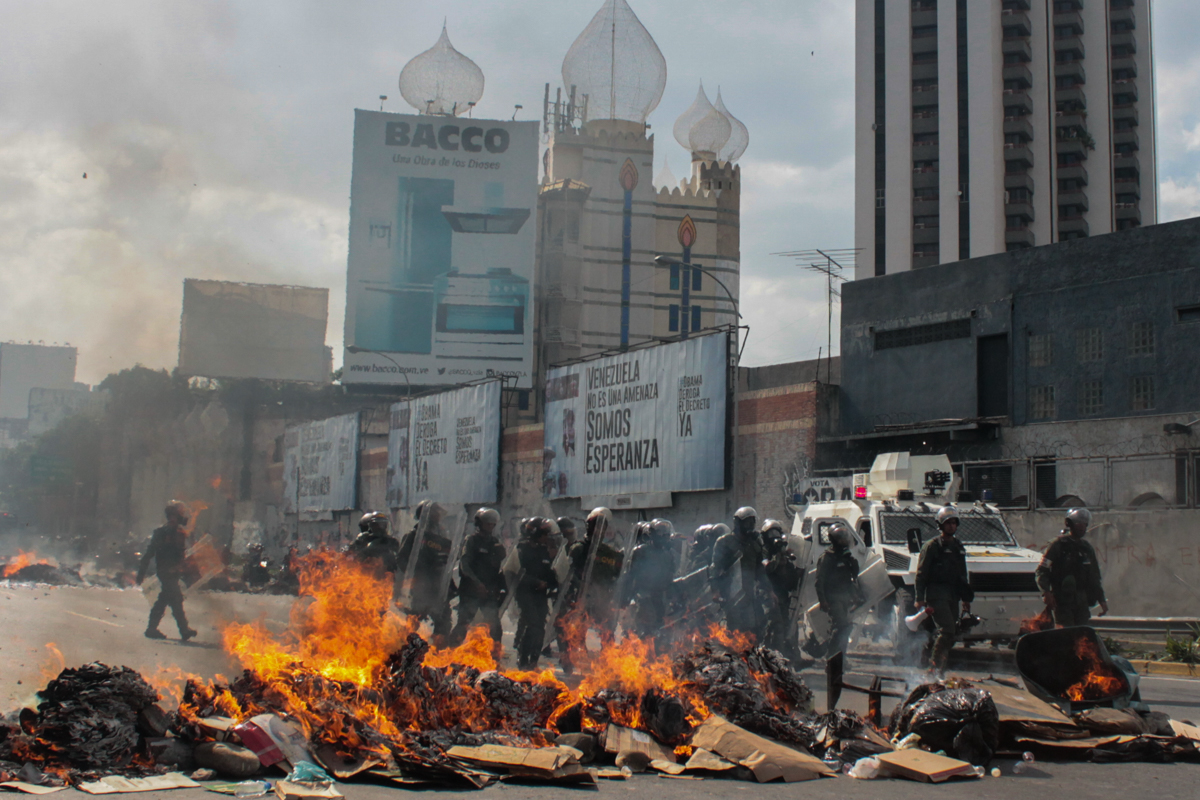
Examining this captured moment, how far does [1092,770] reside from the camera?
656cm

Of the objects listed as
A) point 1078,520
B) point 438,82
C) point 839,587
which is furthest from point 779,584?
point 438,82

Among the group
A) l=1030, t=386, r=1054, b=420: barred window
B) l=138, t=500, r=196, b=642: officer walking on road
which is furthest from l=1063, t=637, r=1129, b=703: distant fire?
l=1030, t=386, r=1054, b=420: barred window

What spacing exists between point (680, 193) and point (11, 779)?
65.5 m

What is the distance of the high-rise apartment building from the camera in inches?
2522

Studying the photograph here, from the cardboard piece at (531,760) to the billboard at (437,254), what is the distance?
45.6m

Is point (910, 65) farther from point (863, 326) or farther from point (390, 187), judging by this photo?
point (863, 326)

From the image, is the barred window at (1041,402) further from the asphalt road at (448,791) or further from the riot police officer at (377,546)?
the riot police officer at (377,546)

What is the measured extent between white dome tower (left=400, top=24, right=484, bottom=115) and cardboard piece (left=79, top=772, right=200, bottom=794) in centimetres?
5891

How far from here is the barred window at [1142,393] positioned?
1031 inches

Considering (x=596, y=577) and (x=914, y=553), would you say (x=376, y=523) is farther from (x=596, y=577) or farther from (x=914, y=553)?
(x=914, y=553)

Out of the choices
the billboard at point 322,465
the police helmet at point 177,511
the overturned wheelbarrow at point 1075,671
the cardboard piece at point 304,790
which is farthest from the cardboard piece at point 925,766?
the billboard at point 322,465

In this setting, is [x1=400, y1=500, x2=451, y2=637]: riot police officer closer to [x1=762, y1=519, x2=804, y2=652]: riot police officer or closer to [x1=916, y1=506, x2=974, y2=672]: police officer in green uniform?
[x1=762, y1=519, x2=804, y2=652]: riot police officer

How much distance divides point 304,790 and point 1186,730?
5674mm

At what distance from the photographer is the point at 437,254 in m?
52.2
